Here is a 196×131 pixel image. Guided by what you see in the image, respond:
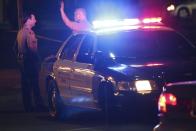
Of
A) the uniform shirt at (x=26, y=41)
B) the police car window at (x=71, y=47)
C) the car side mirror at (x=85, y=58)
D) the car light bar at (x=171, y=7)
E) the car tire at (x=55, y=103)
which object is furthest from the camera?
the car light bar at (x=171, y=7)

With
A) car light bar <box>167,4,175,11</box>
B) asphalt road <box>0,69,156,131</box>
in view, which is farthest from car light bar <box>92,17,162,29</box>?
car light bar <box>167,4,175,11</box>

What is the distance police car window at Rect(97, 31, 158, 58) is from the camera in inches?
452

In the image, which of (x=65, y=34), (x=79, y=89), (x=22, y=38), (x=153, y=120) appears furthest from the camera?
(x=65, y=34)

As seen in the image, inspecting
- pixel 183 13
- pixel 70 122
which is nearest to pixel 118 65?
pixel 70 122

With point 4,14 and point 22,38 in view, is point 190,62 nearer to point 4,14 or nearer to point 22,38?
point 22,38

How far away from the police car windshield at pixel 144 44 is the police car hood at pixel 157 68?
1.07 ft

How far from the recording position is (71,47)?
12844 millimetres

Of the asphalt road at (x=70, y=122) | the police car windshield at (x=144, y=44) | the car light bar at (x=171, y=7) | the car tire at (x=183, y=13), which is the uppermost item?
the car light bar at (x=171, y=7)

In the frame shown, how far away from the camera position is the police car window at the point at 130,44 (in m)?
11.5

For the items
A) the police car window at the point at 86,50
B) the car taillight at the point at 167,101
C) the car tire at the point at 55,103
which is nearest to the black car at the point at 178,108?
the car taillight at the point at 167,101

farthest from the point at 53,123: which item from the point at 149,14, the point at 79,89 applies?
the point at 149,14

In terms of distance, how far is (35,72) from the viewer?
14156 millimetres

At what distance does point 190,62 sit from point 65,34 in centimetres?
1412

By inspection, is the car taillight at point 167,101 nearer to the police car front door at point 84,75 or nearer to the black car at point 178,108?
the black car at point 178,108
